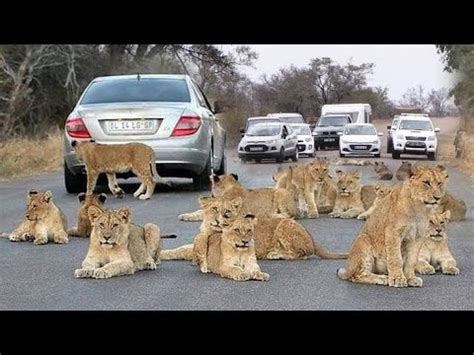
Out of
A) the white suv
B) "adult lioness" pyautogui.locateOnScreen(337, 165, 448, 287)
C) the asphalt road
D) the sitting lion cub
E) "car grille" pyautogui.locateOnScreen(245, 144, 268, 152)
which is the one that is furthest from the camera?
"car grille" pyautogui.locateOnScreen(245, 144, 268, 152)

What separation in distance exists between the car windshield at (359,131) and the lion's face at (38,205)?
1.26 m

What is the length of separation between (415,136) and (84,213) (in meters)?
1.40

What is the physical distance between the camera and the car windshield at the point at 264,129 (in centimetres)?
648

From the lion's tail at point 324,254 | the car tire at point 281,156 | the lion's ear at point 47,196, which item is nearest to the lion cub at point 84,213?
the lion's ear at point 47,196

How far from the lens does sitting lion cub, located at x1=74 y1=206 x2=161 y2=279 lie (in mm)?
6280

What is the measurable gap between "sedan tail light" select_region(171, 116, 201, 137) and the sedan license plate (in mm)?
156

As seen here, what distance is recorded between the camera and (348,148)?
6.68 metres

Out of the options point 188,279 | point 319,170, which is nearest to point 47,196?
point 188,279

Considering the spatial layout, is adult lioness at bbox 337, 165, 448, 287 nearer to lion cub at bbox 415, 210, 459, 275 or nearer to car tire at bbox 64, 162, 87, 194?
→ lion cub at bbox 415, 210, 459, 275

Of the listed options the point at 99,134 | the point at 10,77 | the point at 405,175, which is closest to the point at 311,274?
the point at 405,175

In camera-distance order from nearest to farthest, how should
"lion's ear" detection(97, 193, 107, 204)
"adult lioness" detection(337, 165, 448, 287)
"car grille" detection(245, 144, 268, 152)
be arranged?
"adult lioness" detection(337, 165, 448, 287)
"lion's ear" detection(97, 193, 107, 204)
"car grille" detection(245, 144, 268, 152)

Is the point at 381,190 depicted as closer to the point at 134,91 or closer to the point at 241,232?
the point at 241,232

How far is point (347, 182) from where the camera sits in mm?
7352

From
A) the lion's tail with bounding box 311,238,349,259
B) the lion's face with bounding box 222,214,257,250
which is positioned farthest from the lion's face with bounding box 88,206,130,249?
the lion's tail with bounding box 311,238,349,259
